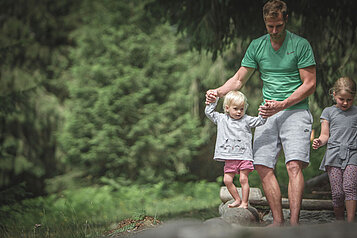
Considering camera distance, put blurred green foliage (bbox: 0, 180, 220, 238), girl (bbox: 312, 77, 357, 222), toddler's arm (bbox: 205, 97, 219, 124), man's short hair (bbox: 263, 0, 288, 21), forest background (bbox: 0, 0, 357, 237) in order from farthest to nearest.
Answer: forest background (bbox: 0, 0, 357, 237) < blurred green foliage (bbox: 0, 180, 220, 238) < toddler's arm (bbox: 205, 97, 219, 124) < girl (bbox: 312, 77, 357, 222) < man's short hair (bbox: 263, 0, 288, 21)

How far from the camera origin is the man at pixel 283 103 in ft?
12.0

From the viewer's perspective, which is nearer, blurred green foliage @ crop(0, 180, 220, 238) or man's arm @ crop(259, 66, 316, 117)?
man's arm @ crop(259, 66, 316, 117)

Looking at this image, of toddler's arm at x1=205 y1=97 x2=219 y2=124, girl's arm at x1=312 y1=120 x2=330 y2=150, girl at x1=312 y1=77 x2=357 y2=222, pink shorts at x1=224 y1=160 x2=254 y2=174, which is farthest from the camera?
toddler's arm at x1=205 y1=97 x2=219 y2=124

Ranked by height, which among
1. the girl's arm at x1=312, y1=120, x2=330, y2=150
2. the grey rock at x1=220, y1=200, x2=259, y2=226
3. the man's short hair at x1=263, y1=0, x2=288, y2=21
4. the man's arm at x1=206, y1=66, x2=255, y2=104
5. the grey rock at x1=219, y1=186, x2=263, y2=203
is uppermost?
the man's short hair at x1=263, y1=0, x2=288, y2=21

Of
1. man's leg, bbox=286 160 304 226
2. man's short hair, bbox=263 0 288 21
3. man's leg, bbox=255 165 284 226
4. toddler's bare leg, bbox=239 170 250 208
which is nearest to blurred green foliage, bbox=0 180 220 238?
toddler's bare leg, bbox=239 170 250 208

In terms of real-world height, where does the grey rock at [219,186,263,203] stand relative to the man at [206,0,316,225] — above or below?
below

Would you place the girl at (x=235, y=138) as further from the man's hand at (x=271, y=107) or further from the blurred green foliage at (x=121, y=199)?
the blurred green foliage at (x=121, y=199)

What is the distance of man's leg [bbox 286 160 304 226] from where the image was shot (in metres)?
3.65

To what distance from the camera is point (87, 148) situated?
469 inches

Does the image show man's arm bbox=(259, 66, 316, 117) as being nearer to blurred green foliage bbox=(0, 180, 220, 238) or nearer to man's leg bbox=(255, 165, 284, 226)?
man's leg bbox=(255, 165, 284, 226)

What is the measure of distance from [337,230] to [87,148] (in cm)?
1057

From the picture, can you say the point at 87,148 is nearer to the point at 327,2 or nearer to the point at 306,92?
the point at 327,2

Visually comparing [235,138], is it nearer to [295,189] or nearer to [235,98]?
[235,98]

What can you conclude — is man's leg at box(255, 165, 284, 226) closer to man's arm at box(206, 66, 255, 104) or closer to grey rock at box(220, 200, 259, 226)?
grey rock at box(220, 200, 259, 226)
